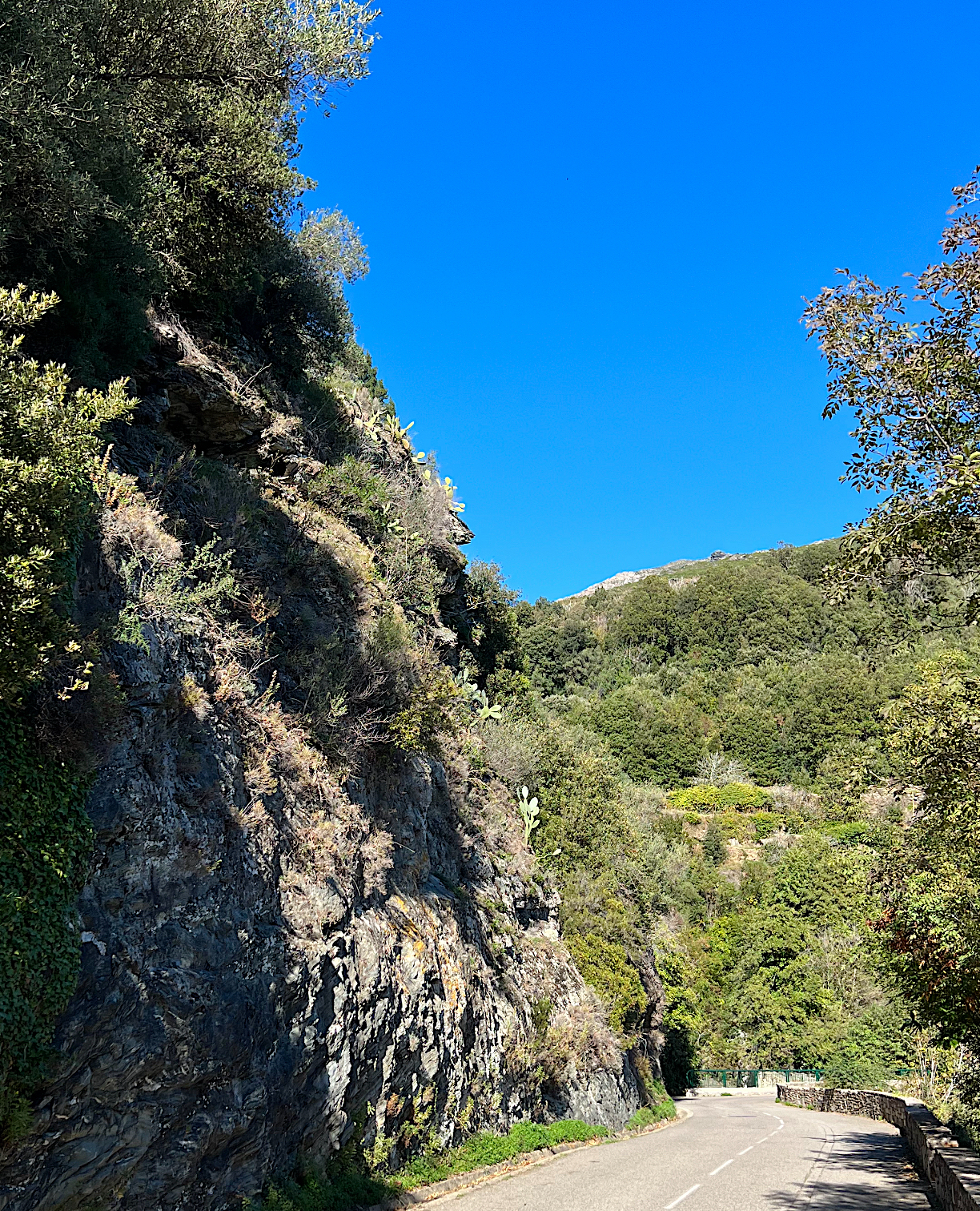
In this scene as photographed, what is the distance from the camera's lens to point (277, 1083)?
8.55 meters

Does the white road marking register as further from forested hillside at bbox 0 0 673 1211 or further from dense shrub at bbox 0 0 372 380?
dense shrub at bbox 0 0 372 380

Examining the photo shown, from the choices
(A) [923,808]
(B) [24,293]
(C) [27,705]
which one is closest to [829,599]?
→ (A) [923,808]

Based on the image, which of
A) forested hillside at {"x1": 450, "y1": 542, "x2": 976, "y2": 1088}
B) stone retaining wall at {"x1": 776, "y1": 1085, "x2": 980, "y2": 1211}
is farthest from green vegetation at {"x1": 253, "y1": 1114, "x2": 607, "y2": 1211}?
forested hillside at {"x1": 450, "y1": 542, "x2": 976, "y2": 1088}

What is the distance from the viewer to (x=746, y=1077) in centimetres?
4716

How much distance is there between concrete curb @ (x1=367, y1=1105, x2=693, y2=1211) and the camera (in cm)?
1021

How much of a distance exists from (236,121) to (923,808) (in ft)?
48.8

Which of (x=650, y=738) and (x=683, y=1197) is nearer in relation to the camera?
(x=683, y=1197)

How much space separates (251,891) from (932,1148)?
11272 millimetres

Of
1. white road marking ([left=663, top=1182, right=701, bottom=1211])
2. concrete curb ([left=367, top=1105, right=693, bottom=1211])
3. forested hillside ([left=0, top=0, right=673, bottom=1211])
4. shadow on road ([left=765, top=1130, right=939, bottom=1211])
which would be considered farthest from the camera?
shadow on road ([left=765, top=1130, right=939, bottom=1211])

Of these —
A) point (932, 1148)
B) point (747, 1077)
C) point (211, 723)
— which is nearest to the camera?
point (211, 723)

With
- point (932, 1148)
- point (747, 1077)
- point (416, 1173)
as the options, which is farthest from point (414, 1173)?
point (747, 1077)

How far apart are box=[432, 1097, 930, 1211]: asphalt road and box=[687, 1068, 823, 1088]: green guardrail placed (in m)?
25.9

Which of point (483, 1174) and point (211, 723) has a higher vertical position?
point (211, 723)

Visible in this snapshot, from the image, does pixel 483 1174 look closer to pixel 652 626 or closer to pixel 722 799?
pixel 722 799
